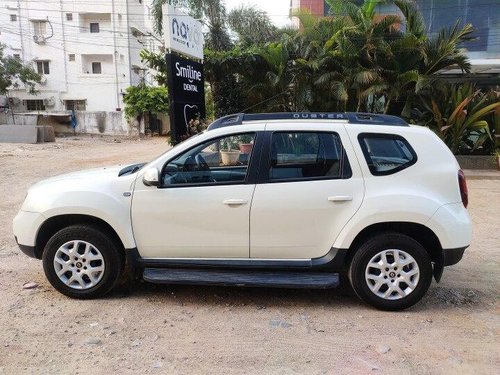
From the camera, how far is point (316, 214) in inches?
146

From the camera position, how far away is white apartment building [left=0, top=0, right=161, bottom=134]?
37844 mm

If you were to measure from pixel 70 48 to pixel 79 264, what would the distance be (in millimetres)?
39379

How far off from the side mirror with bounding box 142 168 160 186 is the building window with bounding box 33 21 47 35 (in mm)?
40683

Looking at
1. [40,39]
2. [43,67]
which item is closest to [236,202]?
[43,67]

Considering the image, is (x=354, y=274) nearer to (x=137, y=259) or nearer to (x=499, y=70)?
(x=137, y=259)

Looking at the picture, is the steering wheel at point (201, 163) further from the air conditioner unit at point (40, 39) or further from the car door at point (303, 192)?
the air conditioner unit at point (40, 39)

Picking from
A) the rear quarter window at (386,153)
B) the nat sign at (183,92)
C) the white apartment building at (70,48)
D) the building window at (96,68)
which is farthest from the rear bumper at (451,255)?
the building window at (96,68)

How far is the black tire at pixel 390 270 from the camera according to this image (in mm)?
3684

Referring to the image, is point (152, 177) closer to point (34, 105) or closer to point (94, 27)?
point (34, 105)

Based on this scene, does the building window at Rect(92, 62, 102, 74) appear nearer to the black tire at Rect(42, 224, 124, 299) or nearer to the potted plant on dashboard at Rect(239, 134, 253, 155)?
the black tire at Rect(42, 224, 124, 299)

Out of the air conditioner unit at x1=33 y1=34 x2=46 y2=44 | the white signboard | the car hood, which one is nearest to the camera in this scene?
the car hood

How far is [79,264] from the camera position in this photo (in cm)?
391

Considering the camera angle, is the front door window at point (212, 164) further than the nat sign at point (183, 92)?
No

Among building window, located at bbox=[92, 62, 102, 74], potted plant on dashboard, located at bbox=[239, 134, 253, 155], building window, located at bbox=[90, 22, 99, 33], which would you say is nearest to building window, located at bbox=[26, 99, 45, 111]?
building window, located at bbox=[92, 62, 102, 74]
